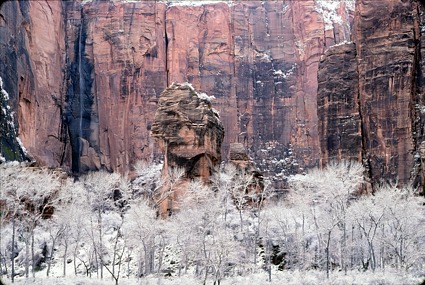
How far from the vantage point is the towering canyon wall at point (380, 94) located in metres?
65.6

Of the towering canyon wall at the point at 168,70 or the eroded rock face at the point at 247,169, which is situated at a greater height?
the towering canyon wall at the point at 168,70

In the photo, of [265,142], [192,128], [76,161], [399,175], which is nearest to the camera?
[192,128]

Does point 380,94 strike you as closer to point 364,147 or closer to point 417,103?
point 417,103

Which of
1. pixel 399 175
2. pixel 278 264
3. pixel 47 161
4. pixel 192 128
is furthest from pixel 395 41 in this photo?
pixel 47 161

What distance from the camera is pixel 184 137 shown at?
5847 cm

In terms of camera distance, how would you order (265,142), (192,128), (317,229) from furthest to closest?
(265,142)
(192,128)
(317,229)

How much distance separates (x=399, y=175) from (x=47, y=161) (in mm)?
53030

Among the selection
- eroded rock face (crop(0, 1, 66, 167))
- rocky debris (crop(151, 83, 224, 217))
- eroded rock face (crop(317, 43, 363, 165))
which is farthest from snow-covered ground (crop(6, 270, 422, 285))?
eroded rock face (crop(0, 1, 66, 167))

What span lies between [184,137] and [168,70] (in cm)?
4980

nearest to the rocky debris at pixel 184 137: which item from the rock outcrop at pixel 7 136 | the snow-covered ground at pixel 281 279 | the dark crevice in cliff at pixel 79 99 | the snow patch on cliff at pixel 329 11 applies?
the snow-covered ground at pixel 281 279

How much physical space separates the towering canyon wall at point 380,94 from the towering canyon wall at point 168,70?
1176 inches

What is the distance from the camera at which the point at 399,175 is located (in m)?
64.4

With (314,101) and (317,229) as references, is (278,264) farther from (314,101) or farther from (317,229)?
(314,101)

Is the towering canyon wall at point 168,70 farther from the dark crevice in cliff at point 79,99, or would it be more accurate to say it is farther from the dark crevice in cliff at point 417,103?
the dark crevice in cliff at point 417,103
